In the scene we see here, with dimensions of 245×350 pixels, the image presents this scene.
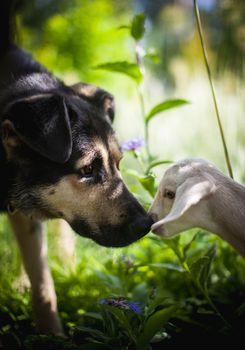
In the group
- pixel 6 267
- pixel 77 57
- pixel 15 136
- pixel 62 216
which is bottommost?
pixel 6 267

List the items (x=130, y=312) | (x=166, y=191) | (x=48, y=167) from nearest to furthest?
(x=130, y=312) < (x=166, y=191) < (x=48, y=167)

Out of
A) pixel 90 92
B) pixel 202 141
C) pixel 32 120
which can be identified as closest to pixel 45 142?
pixel 32 120

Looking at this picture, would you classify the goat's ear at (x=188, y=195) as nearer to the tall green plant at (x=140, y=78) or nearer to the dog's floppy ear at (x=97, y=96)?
the tall green plant at (x=140, y=78)

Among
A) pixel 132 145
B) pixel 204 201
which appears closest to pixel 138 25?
pixel 132 145

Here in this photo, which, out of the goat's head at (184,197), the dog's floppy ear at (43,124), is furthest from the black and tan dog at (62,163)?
the goat's head at (184,197)

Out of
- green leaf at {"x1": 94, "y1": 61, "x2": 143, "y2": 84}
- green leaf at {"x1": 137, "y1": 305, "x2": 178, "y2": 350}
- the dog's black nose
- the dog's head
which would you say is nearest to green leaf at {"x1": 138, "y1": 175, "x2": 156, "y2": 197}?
the dog's head

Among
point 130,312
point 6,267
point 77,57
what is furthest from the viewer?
point 77,57

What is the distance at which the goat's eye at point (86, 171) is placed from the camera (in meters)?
2.82

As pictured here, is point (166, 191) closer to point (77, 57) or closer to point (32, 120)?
point (32, 120)

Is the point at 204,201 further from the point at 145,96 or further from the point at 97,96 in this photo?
the point at 145,96

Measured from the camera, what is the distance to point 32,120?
2660mm

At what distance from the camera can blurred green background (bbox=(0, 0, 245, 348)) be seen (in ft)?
A: 11.5

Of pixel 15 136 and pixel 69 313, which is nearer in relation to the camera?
pixel 15 136

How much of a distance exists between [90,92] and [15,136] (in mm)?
746
